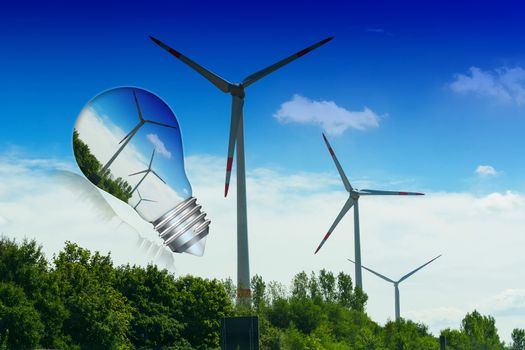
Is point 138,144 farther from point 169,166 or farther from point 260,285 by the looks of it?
point 260,285

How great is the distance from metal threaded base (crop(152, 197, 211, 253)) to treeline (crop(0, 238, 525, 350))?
7384 mm

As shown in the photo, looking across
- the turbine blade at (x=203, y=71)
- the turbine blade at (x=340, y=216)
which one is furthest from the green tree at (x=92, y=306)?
the turbine blade at (x=340, y=216)

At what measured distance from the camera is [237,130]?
77.5m

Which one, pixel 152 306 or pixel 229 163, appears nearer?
pixel 229 163

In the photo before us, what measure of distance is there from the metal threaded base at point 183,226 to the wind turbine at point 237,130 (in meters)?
4.59

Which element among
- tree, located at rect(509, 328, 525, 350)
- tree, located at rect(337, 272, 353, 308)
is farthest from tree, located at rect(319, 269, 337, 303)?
tree, located at rect(509, 328, 525, 350)

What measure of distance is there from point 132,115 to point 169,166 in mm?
5811

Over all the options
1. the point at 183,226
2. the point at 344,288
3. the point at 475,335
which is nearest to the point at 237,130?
the point at 183,226

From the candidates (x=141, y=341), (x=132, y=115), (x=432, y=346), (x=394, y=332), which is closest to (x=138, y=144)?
(x=132, y=115)

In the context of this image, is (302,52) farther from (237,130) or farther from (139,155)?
(139,155)

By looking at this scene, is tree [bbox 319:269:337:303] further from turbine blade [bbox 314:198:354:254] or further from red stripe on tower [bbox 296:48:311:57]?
red stripe on tower [bbox 296:48:311:57]

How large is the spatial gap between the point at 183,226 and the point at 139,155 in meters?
8.69

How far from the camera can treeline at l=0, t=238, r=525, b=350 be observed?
200 feet

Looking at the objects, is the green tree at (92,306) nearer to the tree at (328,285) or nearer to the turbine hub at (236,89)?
the turbine hub at (236,89)
